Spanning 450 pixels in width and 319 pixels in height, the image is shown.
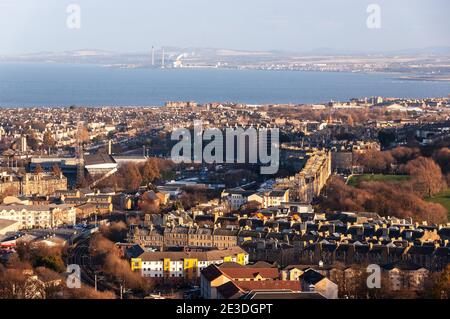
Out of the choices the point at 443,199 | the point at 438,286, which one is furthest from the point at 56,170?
the point at 438,286

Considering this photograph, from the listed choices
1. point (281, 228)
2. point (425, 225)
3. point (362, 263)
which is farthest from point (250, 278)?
point (425, 225)

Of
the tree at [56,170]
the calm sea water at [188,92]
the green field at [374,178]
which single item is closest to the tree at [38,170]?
the tree at [56,170]

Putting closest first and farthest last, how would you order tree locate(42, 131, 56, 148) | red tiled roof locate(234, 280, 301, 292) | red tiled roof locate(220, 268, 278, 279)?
red tiled roof locate(234, 280, 301, 292)
red tiled roof locate(220, 268, 278, 279)
tree locate(42, 131, 56, 148)

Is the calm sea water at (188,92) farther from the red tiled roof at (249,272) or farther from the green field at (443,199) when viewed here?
the red tiled roof at (249,272)

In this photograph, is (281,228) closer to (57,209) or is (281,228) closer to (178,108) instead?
(57,209)

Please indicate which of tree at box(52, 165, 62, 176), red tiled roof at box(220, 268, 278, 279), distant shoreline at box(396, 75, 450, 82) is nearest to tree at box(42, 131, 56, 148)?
tree at box(52, 165, 62, 176)

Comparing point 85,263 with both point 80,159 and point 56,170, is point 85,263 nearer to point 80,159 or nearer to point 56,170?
point 56,170

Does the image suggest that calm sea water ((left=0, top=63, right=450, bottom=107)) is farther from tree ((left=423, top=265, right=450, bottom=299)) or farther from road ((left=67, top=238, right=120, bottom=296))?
tree ((left=423, top=265, right=450, bottom=299))

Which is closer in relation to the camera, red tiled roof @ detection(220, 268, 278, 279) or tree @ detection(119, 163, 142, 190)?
red tiled roof @ detection(220, 268, 278, 279)

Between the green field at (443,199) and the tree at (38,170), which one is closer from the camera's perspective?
the green field at (443,199)

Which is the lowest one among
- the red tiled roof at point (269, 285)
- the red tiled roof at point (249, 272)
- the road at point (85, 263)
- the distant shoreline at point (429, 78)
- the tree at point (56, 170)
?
the distant shoreline at point (429, 78)
